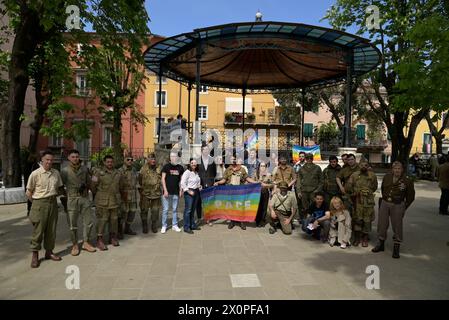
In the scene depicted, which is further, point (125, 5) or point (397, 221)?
point (125, 5)

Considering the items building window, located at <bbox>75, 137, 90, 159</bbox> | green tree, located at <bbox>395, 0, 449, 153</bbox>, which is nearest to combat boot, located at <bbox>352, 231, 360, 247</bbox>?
green tree, located at <bbox>395, 0, 449, 153</bbox>

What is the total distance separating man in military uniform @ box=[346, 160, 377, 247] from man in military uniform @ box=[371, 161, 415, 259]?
0.92 feet

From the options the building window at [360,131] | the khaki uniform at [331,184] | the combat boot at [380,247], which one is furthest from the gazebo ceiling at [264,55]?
the building window at [360,131]

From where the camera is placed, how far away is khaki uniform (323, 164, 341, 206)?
7.66 meters

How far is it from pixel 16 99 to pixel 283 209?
10806mm

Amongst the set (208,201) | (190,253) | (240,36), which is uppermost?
(240,36)

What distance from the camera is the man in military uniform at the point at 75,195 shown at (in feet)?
20.5

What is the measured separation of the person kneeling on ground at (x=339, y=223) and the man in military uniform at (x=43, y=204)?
532 cm

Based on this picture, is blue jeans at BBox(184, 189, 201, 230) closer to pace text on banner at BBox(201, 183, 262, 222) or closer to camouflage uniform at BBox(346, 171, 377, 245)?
pace text on banner at BBox(201, 183, 262, 222)

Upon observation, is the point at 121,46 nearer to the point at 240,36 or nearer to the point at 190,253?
the point at 240,36

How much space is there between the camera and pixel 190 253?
6.34 meters

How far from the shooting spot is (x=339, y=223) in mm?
6934
